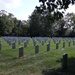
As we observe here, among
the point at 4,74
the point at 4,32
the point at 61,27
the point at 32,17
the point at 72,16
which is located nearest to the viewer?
the point at 4,74

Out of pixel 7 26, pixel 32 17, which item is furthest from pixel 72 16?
pixel 7 26

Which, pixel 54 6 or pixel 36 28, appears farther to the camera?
pixel 36 28

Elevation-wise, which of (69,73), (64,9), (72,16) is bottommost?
(69,73)

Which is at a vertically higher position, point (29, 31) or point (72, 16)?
point (72, 16)

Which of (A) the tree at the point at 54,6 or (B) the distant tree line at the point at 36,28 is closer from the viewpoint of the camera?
(A) the tree at the point at 54,6

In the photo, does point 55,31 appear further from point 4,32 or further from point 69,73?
point 69,73

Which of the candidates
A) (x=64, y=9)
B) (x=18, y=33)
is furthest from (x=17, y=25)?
(x=64, y=9)

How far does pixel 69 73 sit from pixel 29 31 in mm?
82287

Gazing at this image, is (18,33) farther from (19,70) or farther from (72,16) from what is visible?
(19,70)

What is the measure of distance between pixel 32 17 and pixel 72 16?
79.0 feet

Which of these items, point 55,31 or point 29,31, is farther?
point 55,31

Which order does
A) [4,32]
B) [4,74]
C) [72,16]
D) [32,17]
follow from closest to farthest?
[4,74] → [4,32] → [32,17] → [72,16]

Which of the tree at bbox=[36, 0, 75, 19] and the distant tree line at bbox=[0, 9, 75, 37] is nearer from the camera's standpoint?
the tree at bbox=[36, 0, 75, 19]

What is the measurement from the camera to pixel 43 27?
92.8 m
